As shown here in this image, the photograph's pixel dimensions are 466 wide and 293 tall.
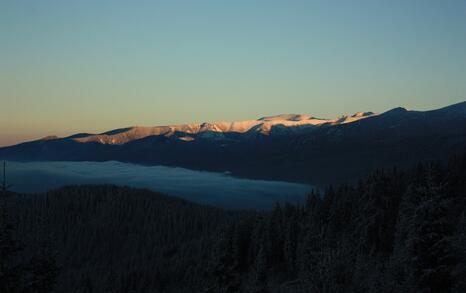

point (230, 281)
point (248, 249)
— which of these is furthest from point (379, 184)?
point (230, 281)

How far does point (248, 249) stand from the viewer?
119 metres

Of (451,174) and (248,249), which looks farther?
(248,249)

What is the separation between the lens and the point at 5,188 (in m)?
23.8

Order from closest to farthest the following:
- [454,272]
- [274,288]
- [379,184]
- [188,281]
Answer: [454,272], [274,288], [379,184], [188,281]

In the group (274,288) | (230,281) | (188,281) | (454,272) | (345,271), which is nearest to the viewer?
(345,271)

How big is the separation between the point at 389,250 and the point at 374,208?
8183 mm

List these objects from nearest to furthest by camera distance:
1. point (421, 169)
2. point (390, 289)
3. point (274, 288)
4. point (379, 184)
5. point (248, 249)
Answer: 1. point (390, 289)
2. point (274, 288)
3. point (379, 184)
4. point (421, 169)
5. point (248, 249)

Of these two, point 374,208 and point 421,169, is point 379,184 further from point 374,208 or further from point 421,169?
point 421,169

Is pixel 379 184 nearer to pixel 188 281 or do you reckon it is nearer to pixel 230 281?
pixel 230 281

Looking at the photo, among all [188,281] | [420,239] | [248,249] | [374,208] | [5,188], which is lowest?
[188,281]

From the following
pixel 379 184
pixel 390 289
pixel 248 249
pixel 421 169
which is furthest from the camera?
pixel 248 249

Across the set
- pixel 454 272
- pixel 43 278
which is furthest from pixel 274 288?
pixel 43 278

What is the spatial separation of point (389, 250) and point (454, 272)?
53078 millimetres

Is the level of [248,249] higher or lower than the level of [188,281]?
higher
